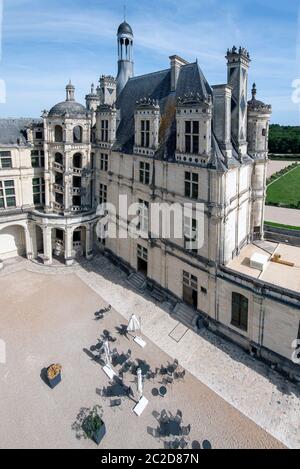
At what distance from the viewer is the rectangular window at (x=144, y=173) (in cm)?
2788

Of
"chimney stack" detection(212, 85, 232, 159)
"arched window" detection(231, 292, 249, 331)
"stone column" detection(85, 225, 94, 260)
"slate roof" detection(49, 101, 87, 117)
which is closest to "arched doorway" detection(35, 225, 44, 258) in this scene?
"stone column" detection(85, 225, 94, 260)

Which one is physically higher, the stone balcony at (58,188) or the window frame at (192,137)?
the window frame at (192,137)

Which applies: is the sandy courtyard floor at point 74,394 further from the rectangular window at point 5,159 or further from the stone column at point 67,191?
the rectangular window at point 5,159

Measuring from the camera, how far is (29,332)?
Result: 24.5 m

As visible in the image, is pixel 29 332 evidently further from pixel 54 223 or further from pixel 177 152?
pixel 177 152

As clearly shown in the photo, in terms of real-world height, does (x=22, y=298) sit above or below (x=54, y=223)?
below

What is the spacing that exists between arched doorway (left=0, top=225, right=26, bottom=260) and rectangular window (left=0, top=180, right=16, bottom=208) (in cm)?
267

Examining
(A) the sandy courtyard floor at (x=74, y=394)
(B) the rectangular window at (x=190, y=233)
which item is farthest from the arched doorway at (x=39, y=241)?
(B) the rectangular window at (x=190, y=233)

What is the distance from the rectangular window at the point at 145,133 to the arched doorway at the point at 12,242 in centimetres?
1676

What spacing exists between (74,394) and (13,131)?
2613cm

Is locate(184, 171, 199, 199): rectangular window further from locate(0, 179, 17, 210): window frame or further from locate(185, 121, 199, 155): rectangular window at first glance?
locate(0, 179, 17, 210): window frame

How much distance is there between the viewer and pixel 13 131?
33.6 m
